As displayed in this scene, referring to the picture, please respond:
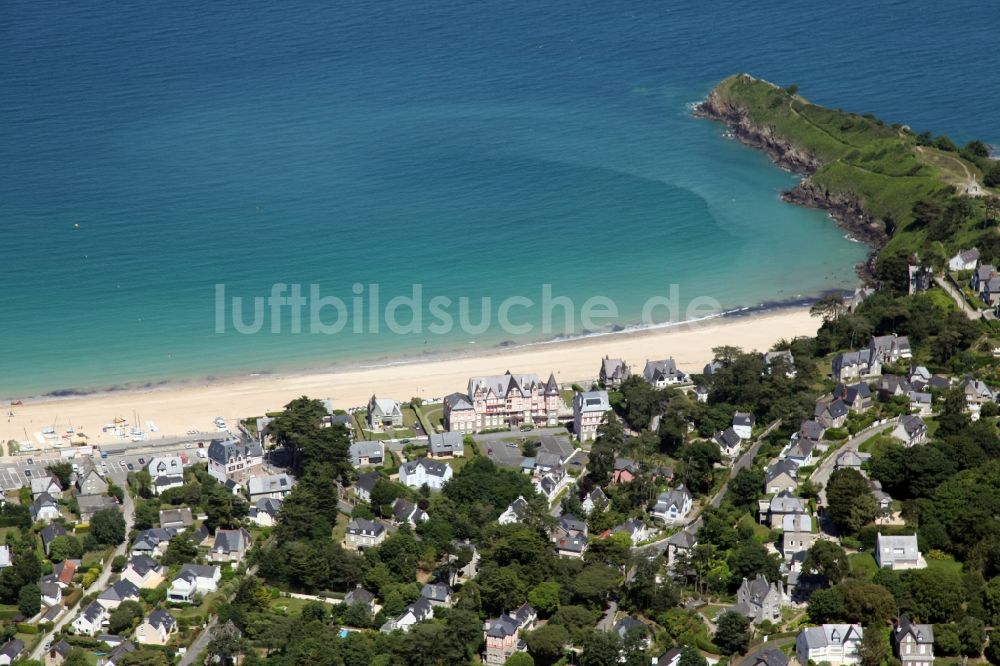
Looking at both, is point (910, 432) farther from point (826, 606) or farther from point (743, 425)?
point (826, 606)

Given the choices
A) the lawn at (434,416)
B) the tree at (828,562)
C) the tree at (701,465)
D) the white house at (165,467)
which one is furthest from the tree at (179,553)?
the tree at (828,562)

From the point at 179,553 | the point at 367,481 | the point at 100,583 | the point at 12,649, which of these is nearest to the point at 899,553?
the point at 367,481

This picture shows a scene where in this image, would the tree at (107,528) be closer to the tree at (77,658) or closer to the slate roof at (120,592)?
the slate roof at (120,592)

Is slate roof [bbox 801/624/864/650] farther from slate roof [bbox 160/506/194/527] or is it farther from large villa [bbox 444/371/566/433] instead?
slate roof [bbox 160/506/194/527]

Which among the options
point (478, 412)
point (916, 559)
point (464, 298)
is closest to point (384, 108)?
point (464, 298)

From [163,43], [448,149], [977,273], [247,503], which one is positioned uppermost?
[163,43]

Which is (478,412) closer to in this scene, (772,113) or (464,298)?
(464,298)

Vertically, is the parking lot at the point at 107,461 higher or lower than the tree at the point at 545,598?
higher
